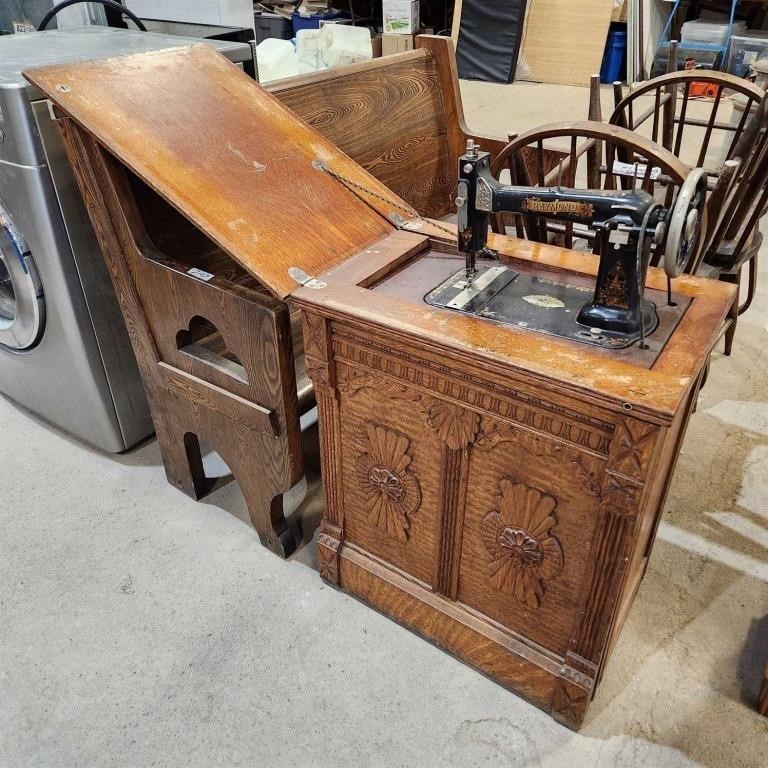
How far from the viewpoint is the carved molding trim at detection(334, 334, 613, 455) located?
3.91 feet

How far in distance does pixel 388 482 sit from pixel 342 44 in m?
4.96

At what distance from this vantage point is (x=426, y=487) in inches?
60.4

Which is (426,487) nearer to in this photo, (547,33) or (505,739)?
(505,739)

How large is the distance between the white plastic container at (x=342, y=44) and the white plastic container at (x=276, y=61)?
1.98 feet

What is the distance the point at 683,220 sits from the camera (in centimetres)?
114

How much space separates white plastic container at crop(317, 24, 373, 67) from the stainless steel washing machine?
3.36 m

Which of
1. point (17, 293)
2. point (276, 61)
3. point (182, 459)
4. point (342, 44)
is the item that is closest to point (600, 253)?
point (182, 459)

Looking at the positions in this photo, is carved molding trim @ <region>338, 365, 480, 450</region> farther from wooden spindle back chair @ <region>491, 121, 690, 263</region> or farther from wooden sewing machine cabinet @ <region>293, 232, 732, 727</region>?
wooden spindle back chair @ <region>491, 121, 690, 263</region>

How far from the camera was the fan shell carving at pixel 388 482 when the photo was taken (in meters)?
1.53

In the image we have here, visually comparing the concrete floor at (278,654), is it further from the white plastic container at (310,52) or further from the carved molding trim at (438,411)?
the white plastic container at (310,52)

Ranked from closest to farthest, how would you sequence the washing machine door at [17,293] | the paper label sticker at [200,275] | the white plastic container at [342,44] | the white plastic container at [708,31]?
the paper label sticker at [200,275] → the washing machine door at [17,293] → the white plastic container at [342,44] → the white plastic container at [708,31]

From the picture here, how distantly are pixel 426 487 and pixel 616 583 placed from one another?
1.46 feet

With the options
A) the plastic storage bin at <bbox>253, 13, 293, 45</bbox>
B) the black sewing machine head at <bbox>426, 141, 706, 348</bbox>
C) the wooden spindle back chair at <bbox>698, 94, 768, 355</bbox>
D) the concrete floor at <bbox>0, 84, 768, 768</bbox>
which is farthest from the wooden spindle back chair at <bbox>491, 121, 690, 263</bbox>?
the plastic storage bin at <bbox>253, 13, 293, 45</bbox>

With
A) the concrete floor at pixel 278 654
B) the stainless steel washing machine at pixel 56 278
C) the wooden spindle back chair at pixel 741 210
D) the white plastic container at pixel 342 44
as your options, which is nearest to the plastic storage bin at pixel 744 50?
the white plastic container at pixel 342 44
